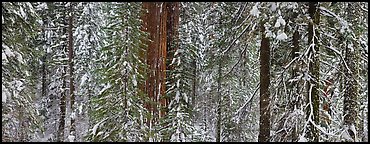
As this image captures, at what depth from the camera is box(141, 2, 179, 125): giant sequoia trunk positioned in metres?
7.56

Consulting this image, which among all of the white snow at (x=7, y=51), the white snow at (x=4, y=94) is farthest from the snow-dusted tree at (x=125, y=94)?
the white snow at (x=7, y=51)

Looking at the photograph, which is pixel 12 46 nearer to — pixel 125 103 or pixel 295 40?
pixel 125 103

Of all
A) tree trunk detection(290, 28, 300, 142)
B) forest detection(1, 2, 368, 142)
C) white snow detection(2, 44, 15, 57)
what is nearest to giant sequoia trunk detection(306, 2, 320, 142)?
forest detection(1, 2, 368, 142)

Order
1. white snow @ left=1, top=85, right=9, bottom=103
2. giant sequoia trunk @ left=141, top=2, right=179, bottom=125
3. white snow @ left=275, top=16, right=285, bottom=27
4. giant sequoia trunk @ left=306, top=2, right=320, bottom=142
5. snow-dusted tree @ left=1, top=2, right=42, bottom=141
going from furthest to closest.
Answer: giant sequoia trunk @ left=141, top=2, right=179, bottom=125
snow-dusted tree @ left=1, top=2, right=42, bottom=141
white snow @ left=1, top=85, right=9, bottom=103
giant sequoia trunk @ left=306, top=2, right=320, bottom=142
white snow @ left=275, top=16, right=285, bottom=27

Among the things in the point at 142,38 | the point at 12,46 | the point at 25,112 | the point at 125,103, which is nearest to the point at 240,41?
the point at 142,38

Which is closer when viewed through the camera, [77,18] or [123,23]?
[123,23]

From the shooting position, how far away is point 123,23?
741 cm

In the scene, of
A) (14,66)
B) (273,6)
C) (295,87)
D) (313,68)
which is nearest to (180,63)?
(14,66)

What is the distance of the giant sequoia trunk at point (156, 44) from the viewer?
756 cm

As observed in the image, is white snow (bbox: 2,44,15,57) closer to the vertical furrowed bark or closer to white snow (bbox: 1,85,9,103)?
white snow (bbox: 1,85,9,103)

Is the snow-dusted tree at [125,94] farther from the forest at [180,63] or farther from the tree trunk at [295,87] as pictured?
the tree trunk at [295,87]

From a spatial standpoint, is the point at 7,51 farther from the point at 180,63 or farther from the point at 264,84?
the point at 180,63

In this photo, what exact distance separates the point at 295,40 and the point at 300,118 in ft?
3.96

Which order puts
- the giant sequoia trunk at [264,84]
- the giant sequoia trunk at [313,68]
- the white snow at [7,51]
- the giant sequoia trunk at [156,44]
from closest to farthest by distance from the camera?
the giant sequoia trunk at [313,68]
the white snow at [7,51]
the giant sequoia trunk at [264,84]
the giant sequoia trunk at [156,44]
